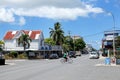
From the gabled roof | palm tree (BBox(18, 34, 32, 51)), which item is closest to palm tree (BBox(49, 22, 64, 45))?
the gabled roof

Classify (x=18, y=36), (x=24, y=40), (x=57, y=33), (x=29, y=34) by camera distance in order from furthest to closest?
(x=57, y=33) < (x=29, y=34) < (x=18, y=36) < (x=24, y=40)

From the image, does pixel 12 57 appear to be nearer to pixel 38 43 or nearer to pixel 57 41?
pixel 38 43

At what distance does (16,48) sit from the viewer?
9381cm

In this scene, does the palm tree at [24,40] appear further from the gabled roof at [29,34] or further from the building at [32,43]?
the gabled roof at [29,34]

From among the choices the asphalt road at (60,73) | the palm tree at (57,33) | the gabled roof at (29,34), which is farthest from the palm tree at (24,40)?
the asphalt road at (60,73)

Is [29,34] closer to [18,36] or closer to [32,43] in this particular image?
[32,43]

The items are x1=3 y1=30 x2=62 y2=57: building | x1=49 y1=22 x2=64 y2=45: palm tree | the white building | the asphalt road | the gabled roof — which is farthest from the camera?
x1=49 y1=22 x2=64 y2=45: palm tree

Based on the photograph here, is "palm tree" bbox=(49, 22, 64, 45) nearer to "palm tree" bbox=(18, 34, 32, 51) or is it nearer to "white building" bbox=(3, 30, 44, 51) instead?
"white building" bbox=(3, 30, 44, 51)

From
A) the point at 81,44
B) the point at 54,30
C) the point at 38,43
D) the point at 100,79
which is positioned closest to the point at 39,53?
the point at 38,43

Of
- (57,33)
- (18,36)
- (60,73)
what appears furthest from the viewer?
(57,33)

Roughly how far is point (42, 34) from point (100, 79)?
77963 millimetres

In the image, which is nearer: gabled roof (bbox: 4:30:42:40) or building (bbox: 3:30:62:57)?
building (bbox: 3:30:62:57)

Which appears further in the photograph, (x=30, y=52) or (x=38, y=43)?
(x=38, y=43)

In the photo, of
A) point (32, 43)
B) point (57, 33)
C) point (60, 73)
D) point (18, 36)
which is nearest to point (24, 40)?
point (32, 43)
